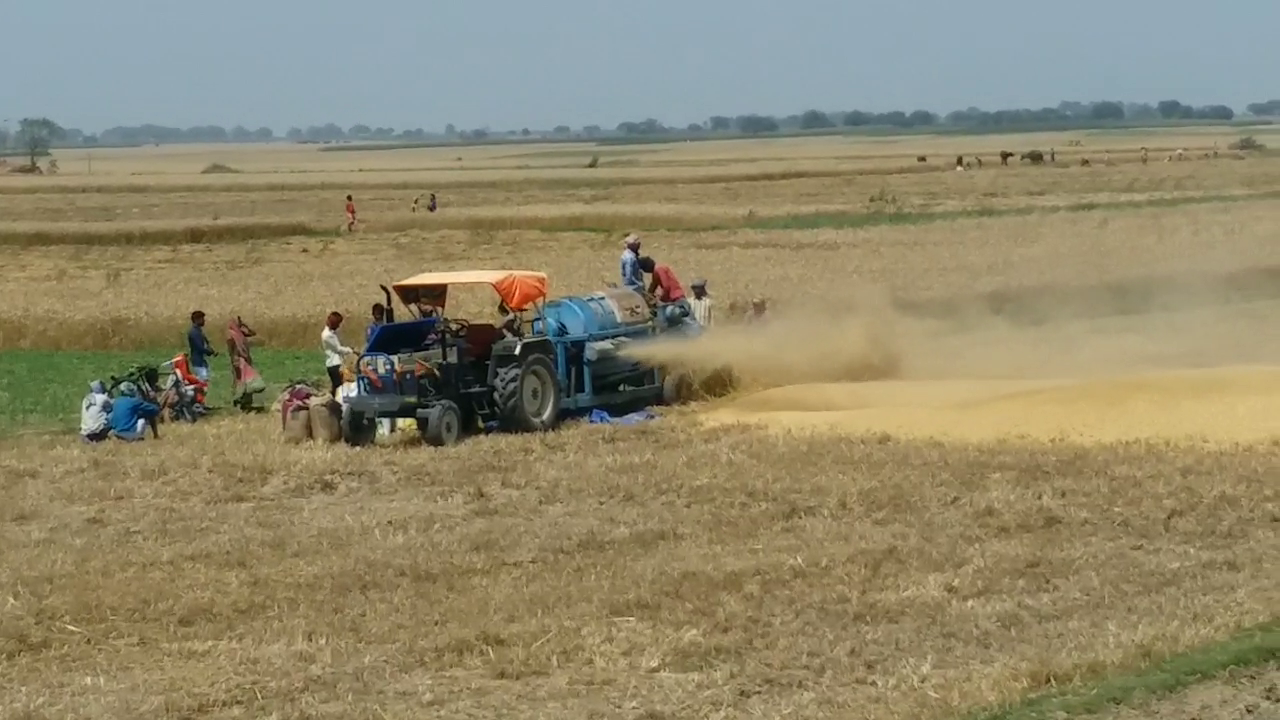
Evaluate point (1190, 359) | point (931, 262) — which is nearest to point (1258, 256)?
point (931, 262)

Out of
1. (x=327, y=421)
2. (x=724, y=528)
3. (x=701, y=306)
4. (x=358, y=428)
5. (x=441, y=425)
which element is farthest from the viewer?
(x=701, y=306)

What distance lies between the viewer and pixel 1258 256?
33094mm

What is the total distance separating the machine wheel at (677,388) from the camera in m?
20.3

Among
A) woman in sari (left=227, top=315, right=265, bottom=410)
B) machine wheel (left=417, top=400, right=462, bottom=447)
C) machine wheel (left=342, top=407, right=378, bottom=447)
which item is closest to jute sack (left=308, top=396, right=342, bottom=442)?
machine wheel (left=342, top=407, right=378, bottom=447)

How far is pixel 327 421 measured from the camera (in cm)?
1806

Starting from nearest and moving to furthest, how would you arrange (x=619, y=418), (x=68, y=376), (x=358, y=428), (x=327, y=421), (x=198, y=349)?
(x=327, y=421) → (x=358, y=428) → (x=619, y=418) → (x=198, y=349) → (x=68, y=376)

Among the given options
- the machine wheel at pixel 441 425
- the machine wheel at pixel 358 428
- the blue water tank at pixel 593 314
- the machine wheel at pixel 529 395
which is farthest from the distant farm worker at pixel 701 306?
the machine wheel at pixel 358 428

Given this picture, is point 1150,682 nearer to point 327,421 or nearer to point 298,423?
point 327,421

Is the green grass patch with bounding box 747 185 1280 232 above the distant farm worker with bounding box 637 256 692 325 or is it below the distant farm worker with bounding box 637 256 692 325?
below

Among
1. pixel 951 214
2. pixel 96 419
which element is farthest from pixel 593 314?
pixel 951 214

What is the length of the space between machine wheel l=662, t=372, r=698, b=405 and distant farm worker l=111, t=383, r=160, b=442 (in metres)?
5.77

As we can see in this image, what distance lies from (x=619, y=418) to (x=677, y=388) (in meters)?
1.40

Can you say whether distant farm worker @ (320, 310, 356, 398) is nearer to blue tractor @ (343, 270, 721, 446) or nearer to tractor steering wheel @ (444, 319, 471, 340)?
blue tractor @ (343, 270, 721, 446)

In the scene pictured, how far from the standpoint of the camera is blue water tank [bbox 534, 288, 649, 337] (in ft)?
62.7
